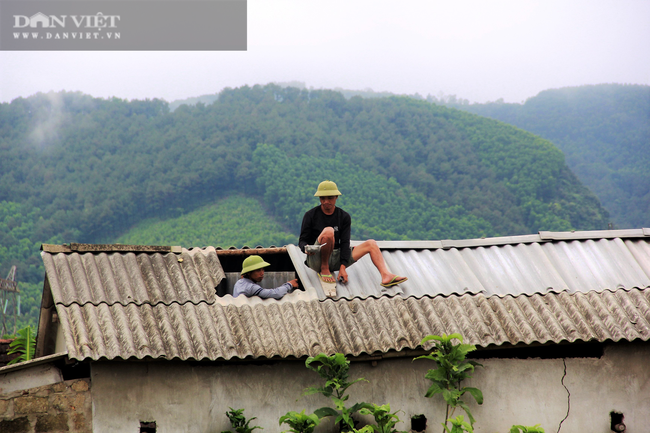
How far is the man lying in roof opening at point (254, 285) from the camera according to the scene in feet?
22.3

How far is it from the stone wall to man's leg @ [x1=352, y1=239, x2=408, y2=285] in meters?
3.37

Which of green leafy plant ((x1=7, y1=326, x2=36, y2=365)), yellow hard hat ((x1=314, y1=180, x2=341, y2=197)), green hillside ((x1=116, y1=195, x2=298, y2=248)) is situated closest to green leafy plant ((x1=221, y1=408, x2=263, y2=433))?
yellow hard hat ((x1=314, y1=180, x2=341, y2=197))

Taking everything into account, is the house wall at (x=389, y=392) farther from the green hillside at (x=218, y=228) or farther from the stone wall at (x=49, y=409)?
the green hillside at (x=218, y=228)

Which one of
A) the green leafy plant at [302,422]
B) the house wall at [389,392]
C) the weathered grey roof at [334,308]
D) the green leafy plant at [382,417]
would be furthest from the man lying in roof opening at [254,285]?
the green leafy plant at [382,417]

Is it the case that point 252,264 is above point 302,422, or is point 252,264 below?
above

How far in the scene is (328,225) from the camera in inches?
290

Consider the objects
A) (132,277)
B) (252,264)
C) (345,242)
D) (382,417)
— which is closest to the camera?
(382,417)

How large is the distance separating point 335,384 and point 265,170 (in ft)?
167

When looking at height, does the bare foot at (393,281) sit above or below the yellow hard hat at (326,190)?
below

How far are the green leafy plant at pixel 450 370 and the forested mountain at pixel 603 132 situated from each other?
192 feet

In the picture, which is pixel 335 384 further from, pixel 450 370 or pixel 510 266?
pixel 510 266

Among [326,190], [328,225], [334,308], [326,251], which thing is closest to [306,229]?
[328,225]

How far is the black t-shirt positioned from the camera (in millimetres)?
7305

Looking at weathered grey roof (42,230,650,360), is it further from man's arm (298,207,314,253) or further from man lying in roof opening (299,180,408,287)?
man's arm (298,207,314,253)
